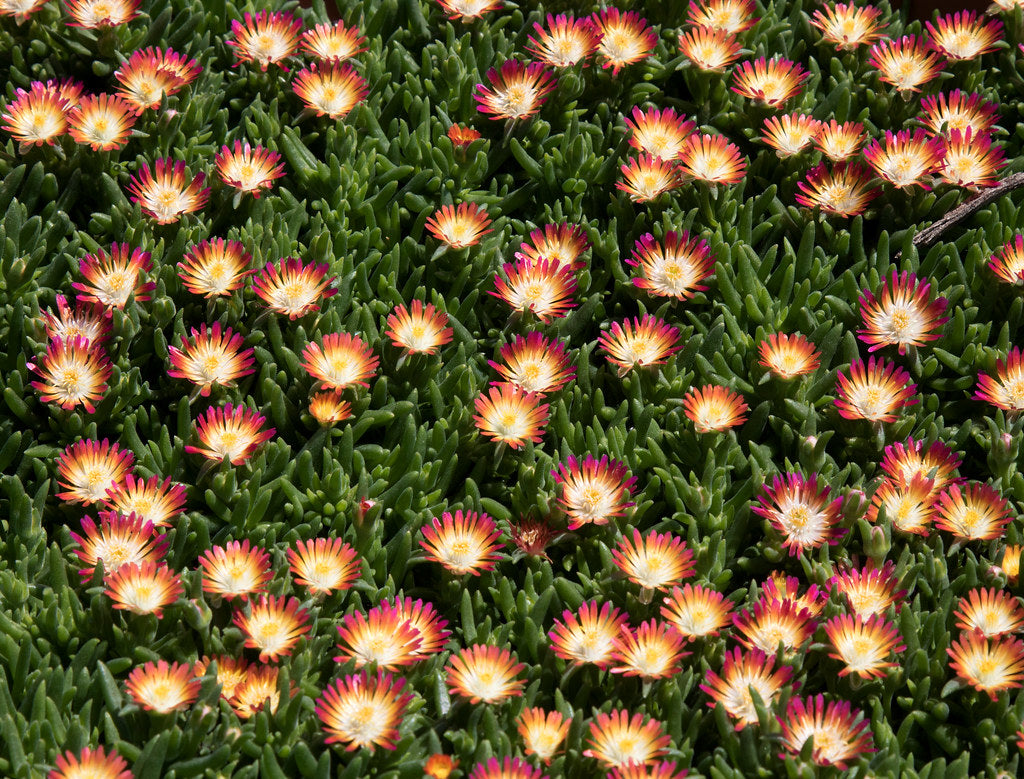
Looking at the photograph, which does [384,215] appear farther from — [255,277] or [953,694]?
[953,694]

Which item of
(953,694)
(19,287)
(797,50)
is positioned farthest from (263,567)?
(797,50)

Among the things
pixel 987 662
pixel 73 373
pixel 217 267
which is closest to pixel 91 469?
pixel 73 373

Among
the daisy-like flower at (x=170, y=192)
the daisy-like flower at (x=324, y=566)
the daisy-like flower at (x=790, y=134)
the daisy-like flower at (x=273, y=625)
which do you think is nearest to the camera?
the daisy-like flower at (x=273, y=625)

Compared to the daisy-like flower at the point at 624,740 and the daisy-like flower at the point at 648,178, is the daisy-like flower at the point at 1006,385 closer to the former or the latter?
the daisy-like flower at the point at 648,178

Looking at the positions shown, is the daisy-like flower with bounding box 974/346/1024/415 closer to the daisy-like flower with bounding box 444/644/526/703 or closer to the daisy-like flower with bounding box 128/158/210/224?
the daisy-like flower with bounding box 444/644/526/703

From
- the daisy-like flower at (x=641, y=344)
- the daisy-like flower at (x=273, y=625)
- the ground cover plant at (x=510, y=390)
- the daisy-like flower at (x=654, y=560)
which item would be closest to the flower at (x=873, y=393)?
the ground cover plant at (x=510, y=390)
